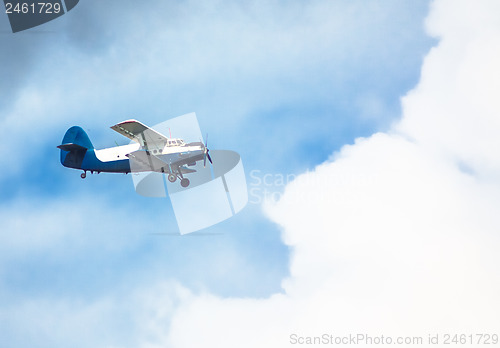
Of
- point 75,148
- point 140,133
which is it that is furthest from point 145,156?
point 75,148

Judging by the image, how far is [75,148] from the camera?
5294 centimetres

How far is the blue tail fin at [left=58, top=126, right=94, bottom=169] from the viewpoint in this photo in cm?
5272

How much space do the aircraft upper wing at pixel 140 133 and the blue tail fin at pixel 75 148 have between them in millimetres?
7221

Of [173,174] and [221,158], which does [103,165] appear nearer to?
[173,174]

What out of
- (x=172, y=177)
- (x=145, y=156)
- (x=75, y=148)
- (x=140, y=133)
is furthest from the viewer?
(x=75, y=148)

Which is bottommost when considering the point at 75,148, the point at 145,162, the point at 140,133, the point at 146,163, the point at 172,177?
the point at 172,177

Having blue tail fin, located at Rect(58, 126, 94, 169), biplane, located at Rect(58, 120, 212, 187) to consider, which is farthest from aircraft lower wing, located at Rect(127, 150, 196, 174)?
blue tail fin, located at Rect(58, 126, 94, 169)

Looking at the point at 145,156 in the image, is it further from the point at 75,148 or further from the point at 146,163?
the point at 75,148

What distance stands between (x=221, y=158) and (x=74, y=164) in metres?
14.8

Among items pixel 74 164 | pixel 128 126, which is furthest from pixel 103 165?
pixel 128 126

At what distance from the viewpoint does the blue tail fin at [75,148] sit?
5272 centimetres

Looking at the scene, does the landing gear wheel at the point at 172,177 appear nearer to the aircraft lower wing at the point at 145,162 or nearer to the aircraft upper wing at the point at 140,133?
the aircraft lower wing at the point at 145,162

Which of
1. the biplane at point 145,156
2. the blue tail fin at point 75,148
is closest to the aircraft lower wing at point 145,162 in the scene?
the biplane at point 145,156

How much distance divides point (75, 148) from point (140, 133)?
8822 mm
